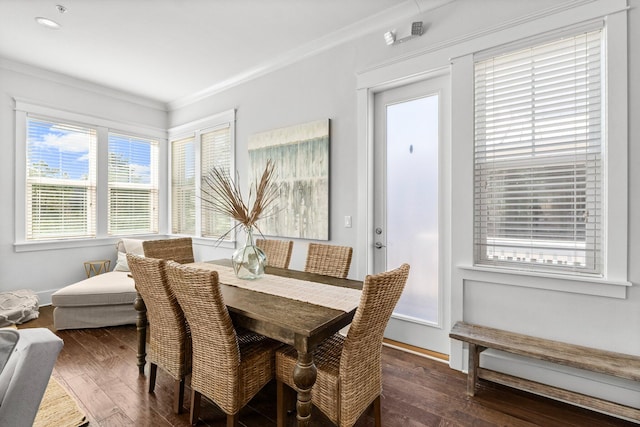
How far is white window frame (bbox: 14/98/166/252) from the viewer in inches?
149

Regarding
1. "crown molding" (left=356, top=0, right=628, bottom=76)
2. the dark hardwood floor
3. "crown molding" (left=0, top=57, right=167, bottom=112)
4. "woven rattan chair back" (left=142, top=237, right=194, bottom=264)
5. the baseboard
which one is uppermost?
"crown molding" (left=0, top=57, right=167, bottom=112)

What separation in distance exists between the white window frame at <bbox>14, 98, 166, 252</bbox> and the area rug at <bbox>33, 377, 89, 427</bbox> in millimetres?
Answer: 2651

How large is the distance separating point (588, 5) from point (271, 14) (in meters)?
2.38

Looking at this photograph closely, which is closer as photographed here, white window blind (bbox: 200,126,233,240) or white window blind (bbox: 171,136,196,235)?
white window blind (bbox: 200,126,233,240)

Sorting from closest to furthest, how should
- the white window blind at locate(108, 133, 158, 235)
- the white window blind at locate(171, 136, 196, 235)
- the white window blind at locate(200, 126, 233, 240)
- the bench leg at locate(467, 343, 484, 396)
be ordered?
the bench leg at locate(467, 343, 484, 396) → the white window blind at locate(200, 126, 233, 240) → the white window blind at locate(108, 133, 158, 235) → the white window blind at locate(171, 136, 196, 235)

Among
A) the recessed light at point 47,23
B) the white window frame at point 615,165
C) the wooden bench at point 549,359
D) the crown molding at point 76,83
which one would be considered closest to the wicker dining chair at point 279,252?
the wooden bench at point 549,359

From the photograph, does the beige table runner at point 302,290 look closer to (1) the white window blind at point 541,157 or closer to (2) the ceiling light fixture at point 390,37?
(1) the white window blind at point 541,157

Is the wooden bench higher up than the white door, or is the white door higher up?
the white door

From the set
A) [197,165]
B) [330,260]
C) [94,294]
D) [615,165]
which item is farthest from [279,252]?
[197,165]

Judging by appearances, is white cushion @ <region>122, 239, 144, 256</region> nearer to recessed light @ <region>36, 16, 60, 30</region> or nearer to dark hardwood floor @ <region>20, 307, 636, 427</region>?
dark hardwood floor @ <region>20, 307, 636, 427</region>

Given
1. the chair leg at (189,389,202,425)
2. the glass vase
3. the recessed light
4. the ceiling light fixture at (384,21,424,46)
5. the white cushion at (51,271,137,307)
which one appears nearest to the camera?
the chair leg at (189,389,202,425)

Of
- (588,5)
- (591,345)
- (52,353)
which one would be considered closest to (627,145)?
(588,5)

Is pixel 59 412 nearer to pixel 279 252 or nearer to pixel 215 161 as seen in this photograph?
pixel 279 252

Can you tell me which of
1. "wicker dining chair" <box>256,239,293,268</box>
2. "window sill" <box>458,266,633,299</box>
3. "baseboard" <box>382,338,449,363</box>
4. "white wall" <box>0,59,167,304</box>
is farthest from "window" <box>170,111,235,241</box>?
"window sill" <box>458,266,633,299</box>
